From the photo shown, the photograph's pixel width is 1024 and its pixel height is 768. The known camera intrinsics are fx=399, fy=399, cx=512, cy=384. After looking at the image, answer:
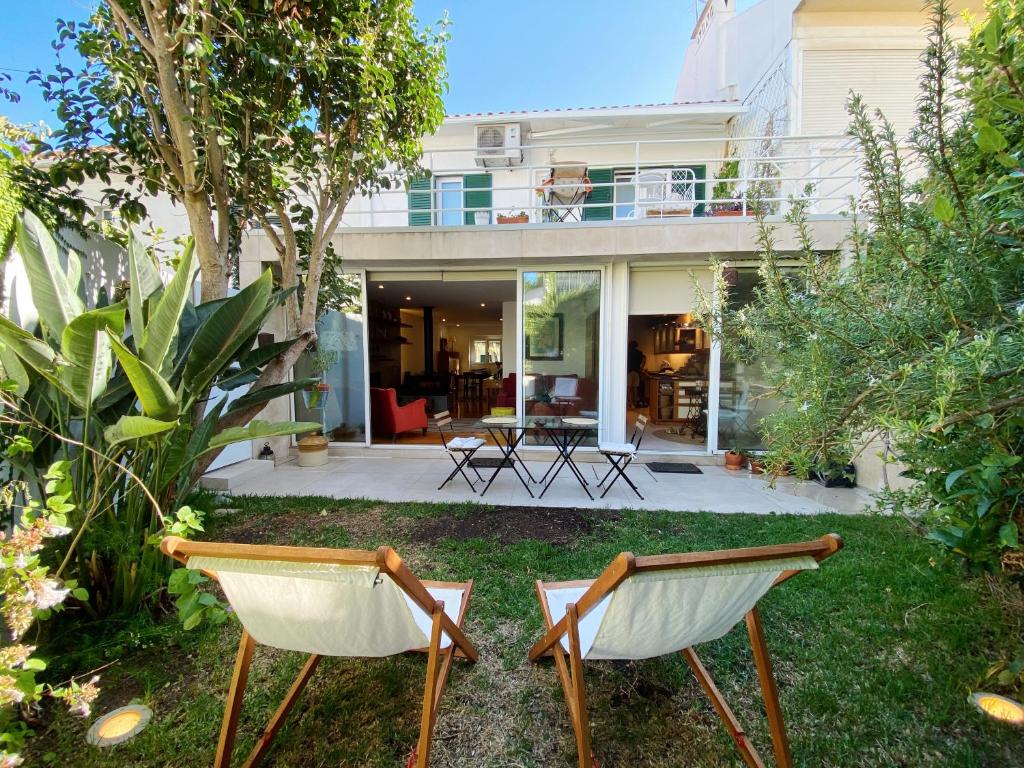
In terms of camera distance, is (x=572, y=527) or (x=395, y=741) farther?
(x=572, y=527)

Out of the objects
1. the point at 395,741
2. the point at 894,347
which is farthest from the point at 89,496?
the point at 894,347

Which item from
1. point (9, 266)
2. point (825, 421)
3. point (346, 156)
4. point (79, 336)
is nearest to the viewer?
point (825, 421)

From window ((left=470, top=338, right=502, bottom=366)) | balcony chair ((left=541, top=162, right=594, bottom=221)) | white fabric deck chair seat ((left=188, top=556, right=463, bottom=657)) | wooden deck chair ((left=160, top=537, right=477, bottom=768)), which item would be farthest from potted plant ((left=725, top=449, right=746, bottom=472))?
window ((left=470, top=338, right=502, bottom=366))

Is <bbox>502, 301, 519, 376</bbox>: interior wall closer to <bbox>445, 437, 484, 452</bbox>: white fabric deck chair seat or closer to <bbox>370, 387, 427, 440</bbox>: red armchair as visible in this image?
<bbox>370, 387, 427, 440</bbox>: red armchair

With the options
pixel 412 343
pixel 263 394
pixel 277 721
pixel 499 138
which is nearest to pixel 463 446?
pixel 263 394

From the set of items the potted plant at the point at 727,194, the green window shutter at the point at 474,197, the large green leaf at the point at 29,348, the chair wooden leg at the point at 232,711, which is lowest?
the chair wooden leg at the point at 232,711

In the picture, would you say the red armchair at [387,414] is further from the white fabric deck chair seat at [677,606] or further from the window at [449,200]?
the white fabric deck chair seat at [677,606]

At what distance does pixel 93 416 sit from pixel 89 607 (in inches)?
44.9

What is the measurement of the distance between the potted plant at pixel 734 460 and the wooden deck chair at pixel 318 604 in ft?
18.4

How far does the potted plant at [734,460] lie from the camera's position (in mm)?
6012

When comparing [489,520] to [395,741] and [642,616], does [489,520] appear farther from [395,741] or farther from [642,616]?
[642,616]

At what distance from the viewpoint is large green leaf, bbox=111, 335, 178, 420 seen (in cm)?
160

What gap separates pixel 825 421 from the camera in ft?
4.19

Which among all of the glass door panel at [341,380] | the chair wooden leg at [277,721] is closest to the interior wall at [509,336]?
the glass door panel at [341,380]
